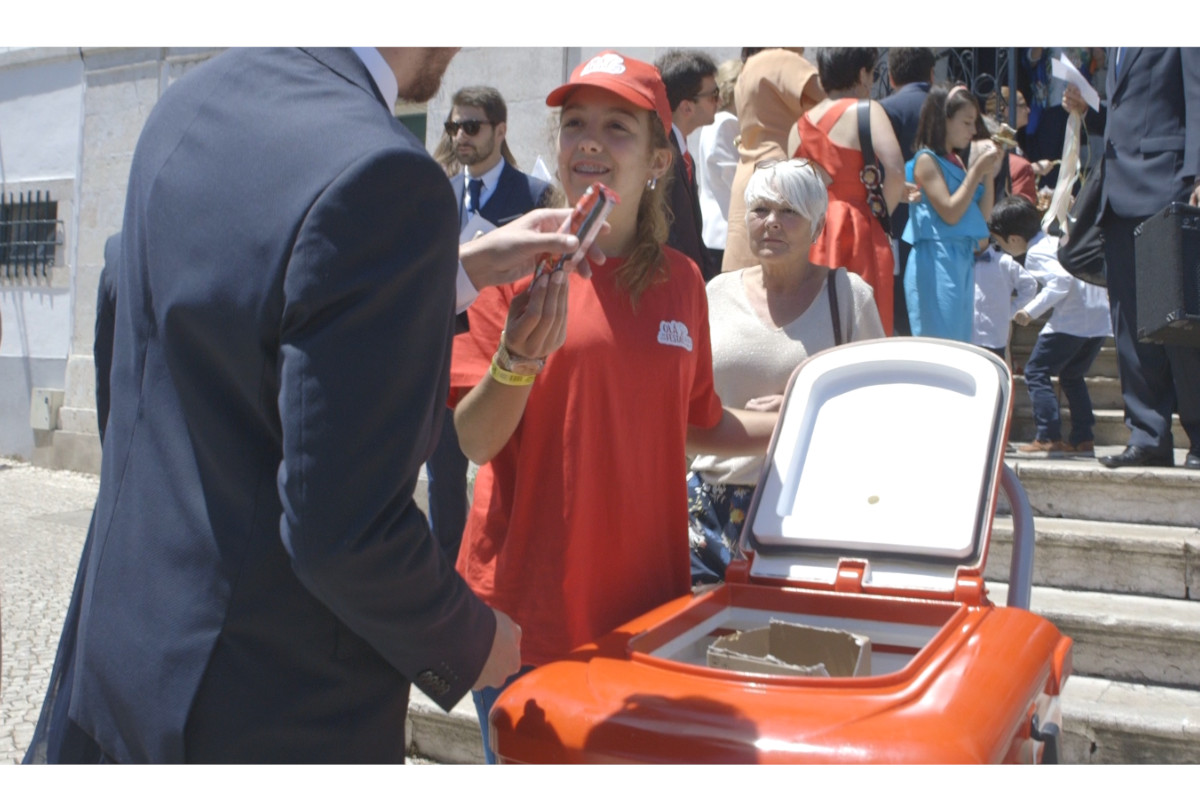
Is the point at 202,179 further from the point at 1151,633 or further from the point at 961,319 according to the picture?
the point at 961,319

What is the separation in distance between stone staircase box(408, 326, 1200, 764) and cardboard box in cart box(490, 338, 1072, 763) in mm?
1556

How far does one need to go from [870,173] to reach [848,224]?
0.27 m

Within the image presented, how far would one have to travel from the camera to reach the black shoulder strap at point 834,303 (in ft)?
9.37

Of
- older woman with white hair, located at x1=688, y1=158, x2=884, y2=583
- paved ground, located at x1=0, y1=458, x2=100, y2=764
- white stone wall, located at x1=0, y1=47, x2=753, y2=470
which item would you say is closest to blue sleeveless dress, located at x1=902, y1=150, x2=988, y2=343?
older woman with white hair, located at x1=688, y1=158, x2=884, y2=583

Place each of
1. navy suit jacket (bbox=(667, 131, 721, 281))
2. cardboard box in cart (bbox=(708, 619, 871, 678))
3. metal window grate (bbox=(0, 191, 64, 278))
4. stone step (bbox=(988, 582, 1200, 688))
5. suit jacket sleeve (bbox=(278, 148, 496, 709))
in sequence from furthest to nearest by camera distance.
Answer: metal window grate (bbox=(0, 191, 64, 278)) → navy suit jacket (bbox=(667, 131, 721, 281)) → stone step (bbox=(988, 582, 1200, 688)) → cardboard box in cart (bbox=(708, 619, 871, 678)) → suit jacket sleeve (bbox=(278, 148, 496, 709))

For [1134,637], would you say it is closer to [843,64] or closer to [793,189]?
[793,189]

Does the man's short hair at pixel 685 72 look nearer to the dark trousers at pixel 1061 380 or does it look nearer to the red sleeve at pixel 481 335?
the dark trousers at pixel 1061 380

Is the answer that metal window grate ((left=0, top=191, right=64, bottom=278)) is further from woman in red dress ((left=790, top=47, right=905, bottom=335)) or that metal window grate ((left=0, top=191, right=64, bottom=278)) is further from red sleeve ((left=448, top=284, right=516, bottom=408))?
red sleeve ((left=448, top=284, right=516, bottom=408))

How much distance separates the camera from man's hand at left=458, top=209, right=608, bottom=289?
5.60ft

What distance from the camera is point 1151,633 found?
358 centimetres

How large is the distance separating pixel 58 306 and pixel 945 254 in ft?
24.9

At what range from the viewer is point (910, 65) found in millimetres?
5242

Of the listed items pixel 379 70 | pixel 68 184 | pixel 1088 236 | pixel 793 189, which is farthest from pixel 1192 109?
pixel 68 184

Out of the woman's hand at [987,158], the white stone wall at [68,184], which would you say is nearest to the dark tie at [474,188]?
the woman's hand at [987,158]
